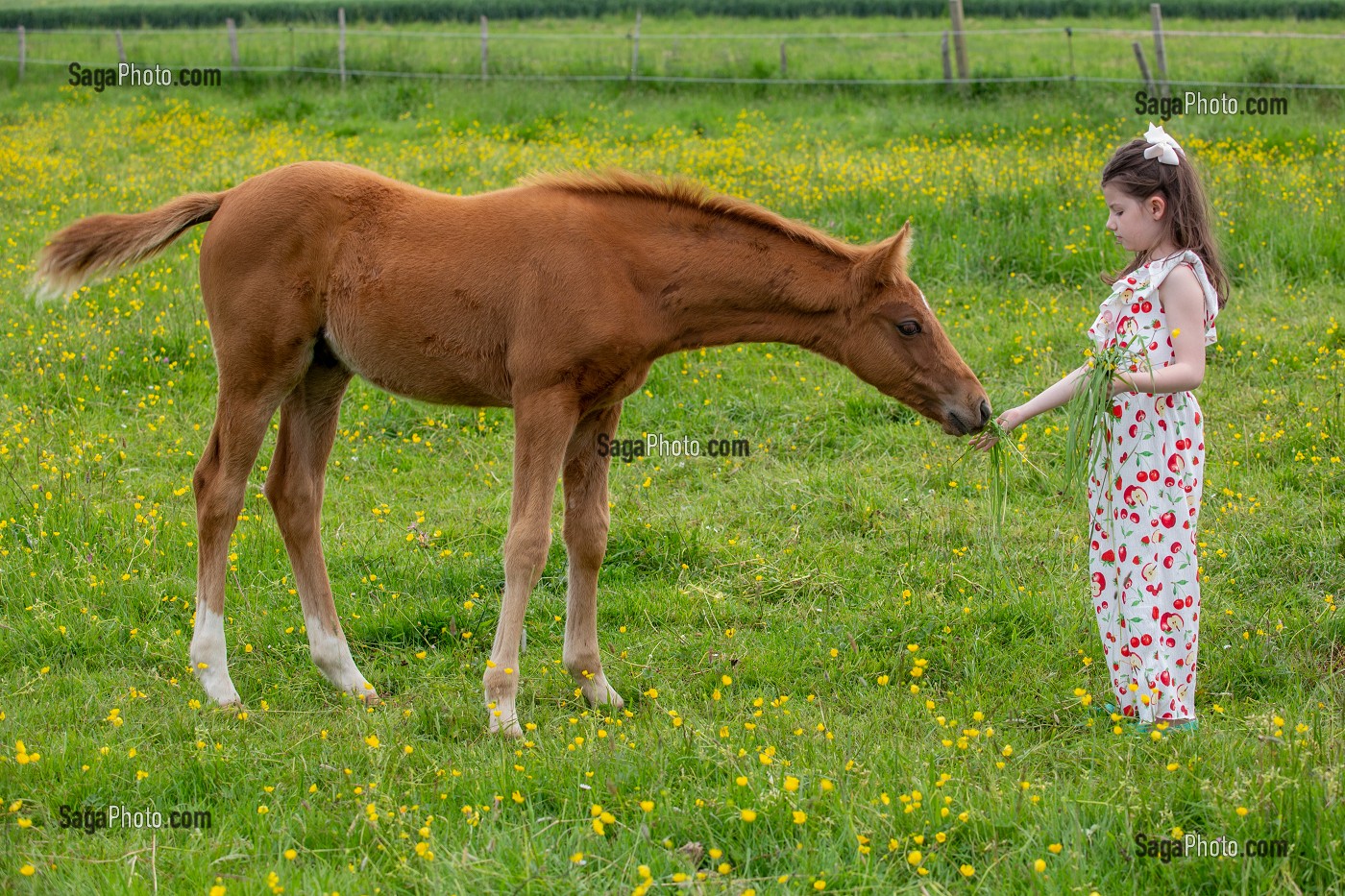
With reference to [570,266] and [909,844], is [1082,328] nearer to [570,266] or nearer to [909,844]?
[570,266]

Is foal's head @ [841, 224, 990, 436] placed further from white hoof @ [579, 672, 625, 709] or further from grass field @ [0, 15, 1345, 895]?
white hoof @ [579, 672, 625, 709]

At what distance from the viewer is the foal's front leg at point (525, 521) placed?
404 cm

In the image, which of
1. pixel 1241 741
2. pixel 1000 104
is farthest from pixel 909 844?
pixel 1000 104

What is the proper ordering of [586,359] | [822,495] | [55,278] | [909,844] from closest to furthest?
[909,844] → [586,359] → [55,278] → [822,495]

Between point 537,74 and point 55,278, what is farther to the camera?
point 537,74

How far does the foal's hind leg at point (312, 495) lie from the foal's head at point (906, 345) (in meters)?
2.03

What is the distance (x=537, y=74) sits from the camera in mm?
17578

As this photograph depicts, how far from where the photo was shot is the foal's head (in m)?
4.14

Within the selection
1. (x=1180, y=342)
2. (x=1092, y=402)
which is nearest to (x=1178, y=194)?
(x=1180, y=342)

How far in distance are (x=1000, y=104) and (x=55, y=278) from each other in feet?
39.6

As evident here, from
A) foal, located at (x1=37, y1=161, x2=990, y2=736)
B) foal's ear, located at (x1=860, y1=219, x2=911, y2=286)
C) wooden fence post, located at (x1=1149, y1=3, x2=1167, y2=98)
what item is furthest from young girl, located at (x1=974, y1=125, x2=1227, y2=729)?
wooden fence post, located at (x1=1149, y1=3, x2=1167, y2=98)

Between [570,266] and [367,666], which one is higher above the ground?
[570,266]

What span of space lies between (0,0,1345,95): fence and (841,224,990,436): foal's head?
37.1ft

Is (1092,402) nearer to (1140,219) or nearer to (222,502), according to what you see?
(1140,219)
